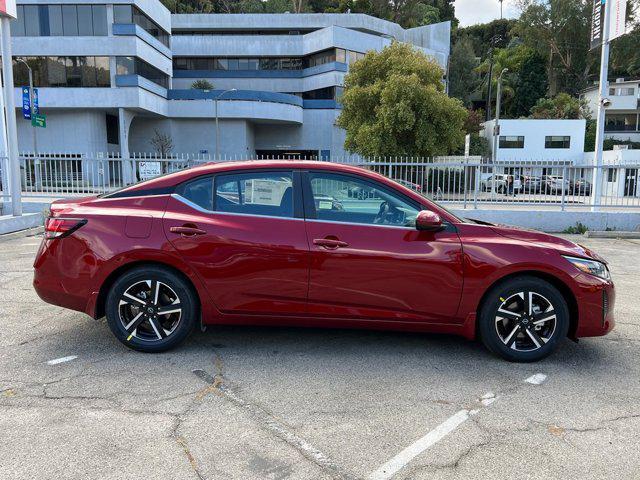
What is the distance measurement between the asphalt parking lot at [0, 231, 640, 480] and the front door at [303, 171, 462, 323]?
1.60 ft

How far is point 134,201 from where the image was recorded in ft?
14.1

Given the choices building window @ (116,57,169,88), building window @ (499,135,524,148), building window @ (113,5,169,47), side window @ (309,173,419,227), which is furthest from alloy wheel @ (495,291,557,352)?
building window @ (499,135,524,148)

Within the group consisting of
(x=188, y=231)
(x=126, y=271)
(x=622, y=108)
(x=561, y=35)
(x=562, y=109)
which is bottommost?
(x=126, y=271)

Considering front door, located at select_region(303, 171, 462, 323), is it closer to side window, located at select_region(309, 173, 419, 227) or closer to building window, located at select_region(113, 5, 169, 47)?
side window, located at select_region(309, 173, 419, 227)

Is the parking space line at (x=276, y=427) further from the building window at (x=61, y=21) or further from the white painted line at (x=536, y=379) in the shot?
the building window at (x=61, y=21)

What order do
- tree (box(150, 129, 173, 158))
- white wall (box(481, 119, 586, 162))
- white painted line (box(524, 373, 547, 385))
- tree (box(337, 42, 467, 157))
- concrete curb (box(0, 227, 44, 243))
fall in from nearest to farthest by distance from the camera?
white painted line (box(524, 373, 547, 385)) < concrete curb (box(0, 227, 44, 243)) < tree (box(337, 42, 467, 157)) < tree (box(150, 129, 173, 158)) < white wall (box(481, 119, 586, 162))

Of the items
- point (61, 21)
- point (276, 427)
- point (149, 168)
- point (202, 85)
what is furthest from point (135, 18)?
point (276, 427)

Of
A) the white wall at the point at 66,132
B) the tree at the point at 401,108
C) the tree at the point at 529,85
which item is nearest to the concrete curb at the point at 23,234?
the tree at the point at 401,108

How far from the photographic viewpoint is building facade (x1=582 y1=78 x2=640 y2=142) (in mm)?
59062

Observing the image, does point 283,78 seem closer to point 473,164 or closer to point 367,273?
point 473,164

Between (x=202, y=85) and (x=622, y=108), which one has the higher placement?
(x=202, y=85)

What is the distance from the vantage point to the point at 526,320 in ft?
13.6

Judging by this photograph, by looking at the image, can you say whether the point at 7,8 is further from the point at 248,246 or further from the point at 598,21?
the point at 598,21

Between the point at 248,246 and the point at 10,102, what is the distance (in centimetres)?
979
